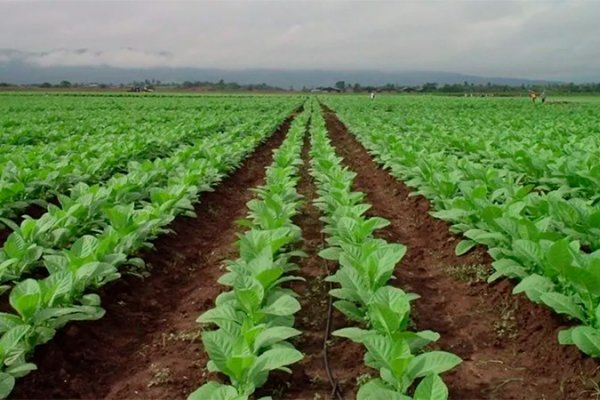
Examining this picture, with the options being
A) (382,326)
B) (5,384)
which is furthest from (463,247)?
(5,384)

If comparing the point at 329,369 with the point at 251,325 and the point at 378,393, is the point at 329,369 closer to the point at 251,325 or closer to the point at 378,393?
the point at 251,325

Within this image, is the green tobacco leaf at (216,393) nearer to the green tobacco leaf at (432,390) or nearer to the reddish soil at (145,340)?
the reddish soil at (145,340)

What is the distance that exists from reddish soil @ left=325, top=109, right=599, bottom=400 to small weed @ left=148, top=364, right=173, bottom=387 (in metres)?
1.51

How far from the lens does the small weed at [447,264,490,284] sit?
15.3ft

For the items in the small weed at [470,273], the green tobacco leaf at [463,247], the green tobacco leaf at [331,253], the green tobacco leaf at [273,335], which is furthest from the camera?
the green tobacco leaf at [463,247]

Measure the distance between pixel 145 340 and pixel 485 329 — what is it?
7.31ft

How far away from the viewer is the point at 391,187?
910 centimetres

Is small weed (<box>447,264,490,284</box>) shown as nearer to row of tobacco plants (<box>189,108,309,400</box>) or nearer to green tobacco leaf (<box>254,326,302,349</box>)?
row of tobacco plants (<box>189,108,309,400</box>)

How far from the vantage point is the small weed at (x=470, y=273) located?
467 centimetres

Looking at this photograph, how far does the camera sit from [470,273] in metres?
4.86

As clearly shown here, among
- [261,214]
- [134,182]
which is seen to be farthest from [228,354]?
[134,182]

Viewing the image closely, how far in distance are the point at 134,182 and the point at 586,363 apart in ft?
16.2

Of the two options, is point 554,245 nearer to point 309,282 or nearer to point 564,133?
point 309,282

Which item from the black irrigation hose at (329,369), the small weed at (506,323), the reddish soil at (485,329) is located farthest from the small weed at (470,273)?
the black irrigation hose at (329,369)
